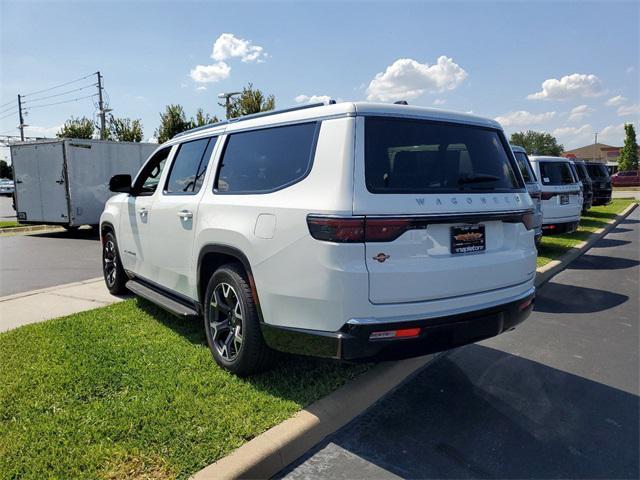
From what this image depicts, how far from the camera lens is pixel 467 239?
3.14 meters

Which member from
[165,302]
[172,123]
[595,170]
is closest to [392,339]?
[165,302]

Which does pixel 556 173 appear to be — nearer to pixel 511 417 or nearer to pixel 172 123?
pixel 511 417

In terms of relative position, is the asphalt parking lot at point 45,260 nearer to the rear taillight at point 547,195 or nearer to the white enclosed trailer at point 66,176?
the white enclosed trailer at point 66,176

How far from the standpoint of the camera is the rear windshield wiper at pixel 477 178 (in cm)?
327

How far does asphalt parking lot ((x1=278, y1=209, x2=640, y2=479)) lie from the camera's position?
285 cm

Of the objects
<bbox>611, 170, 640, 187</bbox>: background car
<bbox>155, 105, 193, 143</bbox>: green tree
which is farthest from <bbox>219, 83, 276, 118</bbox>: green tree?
<bbox>611, 170, 640, 187</bbox>: background car

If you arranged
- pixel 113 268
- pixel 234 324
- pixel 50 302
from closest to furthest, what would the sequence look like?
1. pixel 234 324
2. pixel 50 302
3. pixel 113 268

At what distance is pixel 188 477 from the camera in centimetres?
256

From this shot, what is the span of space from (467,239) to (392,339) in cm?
83

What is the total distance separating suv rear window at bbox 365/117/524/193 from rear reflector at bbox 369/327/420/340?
2.69 feet

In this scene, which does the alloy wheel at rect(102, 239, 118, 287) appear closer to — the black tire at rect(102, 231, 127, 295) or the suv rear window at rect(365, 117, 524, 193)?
the black tire at rect(102, 231, 127, 295)

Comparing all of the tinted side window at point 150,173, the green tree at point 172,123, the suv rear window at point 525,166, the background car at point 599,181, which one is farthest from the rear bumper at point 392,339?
the green tree at point 172,123

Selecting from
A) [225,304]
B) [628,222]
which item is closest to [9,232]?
[225,304]

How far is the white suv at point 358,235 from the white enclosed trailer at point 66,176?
11064mm
